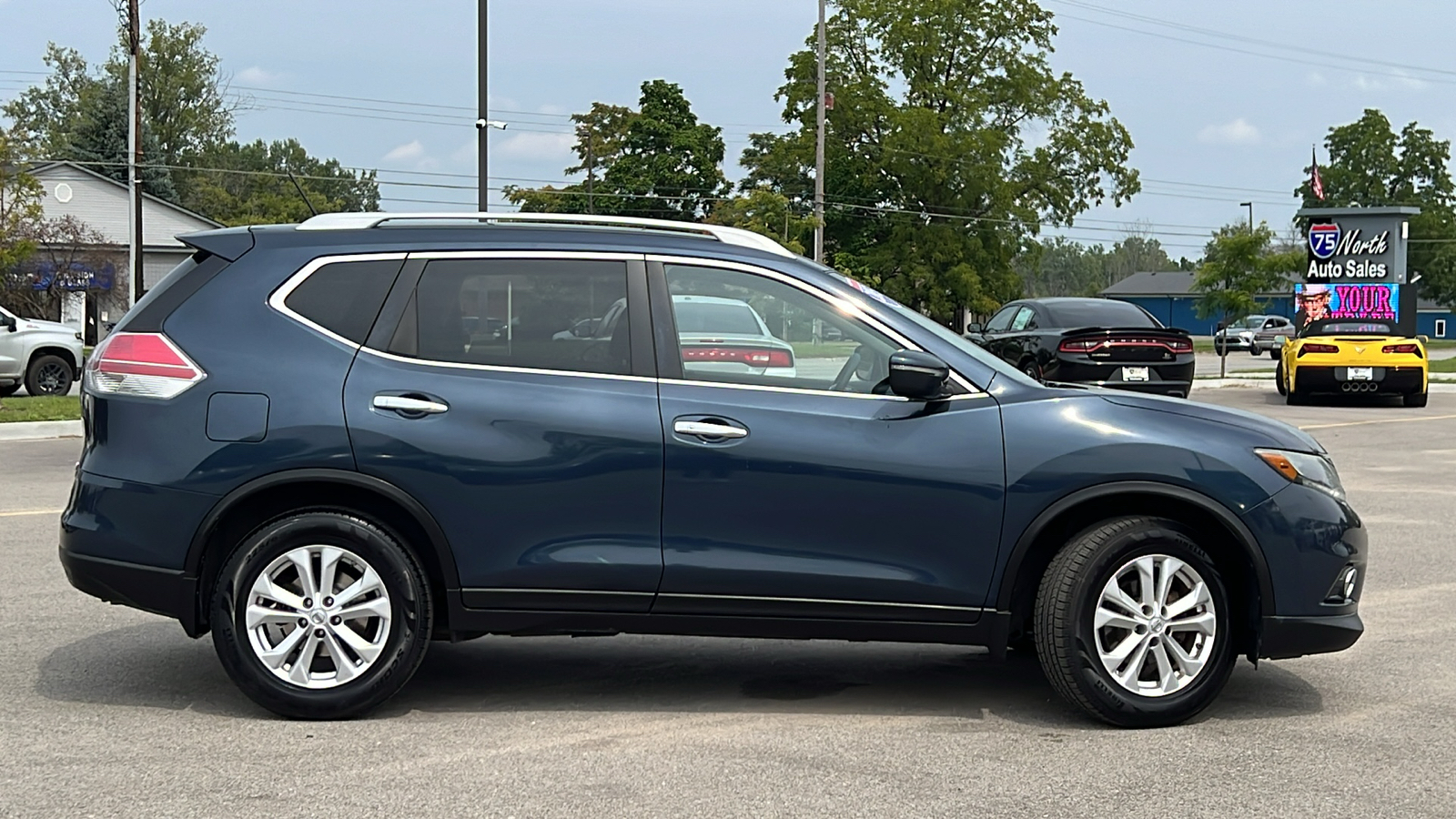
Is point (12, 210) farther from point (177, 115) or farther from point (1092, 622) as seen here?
point (177, 115)

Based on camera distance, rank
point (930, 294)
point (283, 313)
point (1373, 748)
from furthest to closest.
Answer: point (930, 294) → point (283, 313) → point (1373, 748)

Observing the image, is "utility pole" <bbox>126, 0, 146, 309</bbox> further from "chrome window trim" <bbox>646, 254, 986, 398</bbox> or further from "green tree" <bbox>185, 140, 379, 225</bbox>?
"chrome window trim" <bbox>646, 254, 986, 398</bbox>

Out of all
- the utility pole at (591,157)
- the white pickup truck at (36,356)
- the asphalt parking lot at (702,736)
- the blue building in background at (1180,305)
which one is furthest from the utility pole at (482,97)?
the blue building in background at (1180,305)

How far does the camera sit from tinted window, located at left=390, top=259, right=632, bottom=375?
540cm

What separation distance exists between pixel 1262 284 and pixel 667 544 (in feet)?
104

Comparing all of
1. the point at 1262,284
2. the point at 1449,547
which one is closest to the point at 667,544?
the point at 1449,547

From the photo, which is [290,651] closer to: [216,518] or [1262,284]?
[216,518]

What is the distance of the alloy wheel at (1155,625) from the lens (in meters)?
5.25

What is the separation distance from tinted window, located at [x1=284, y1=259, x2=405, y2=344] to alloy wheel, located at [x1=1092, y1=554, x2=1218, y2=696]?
112 inches

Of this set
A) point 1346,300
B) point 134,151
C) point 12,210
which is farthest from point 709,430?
point 134,151

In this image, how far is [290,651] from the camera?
5289 millimetres

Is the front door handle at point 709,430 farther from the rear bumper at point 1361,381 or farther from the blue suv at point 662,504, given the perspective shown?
the rear bumper at point 1361,381

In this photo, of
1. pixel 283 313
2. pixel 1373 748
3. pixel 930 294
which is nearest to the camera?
pixel 1373 748

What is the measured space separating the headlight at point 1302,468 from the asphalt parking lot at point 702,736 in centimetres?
88
